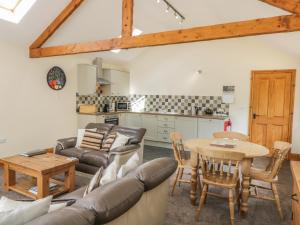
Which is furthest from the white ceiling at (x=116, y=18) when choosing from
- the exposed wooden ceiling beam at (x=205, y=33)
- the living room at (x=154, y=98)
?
the exposed wooden ceiling beam at (x=205, y=33)

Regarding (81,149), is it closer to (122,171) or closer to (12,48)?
(122,171)

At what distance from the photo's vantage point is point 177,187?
359cm

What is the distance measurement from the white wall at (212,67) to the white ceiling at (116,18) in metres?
0.45

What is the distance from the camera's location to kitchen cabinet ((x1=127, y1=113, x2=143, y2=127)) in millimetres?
6584

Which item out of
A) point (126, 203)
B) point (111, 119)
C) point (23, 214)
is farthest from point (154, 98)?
point (23, 214)

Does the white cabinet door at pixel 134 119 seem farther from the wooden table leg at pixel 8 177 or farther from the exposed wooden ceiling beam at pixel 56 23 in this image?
the wooden table leg at pixel 8 177

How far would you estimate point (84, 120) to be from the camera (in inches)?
237

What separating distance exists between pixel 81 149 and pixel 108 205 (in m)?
2.81

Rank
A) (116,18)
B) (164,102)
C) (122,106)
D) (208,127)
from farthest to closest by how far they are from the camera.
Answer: (122,106), (164,102), (208,127), (116,18)

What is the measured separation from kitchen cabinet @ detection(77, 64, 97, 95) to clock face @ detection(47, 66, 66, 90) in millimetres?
451

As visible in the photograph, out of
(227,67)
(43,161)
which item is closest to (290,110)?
(227,67)

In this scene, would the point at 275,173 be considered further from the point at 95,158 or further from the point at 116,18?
the point at 116,18

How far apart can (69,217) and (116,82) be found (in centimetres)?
590


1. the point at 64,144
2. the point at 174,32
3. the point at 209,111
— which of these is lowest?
the point at 64,144
